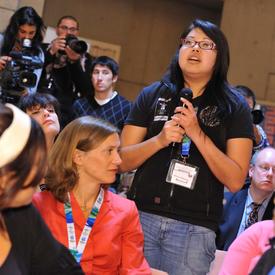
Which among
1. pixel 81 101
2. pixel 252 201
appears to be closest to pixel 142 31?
pixel 81 101

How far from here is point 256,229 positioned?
1841 mm

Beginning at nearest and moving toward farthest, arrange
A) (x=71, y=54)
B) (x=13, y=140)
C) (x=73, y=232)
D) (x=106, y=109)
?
(x=13, y=140) < (x=73, y=232) < (x=71, y=54) < (x=106, y=109)

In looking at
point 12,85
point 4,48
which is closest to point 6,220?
point 12,85

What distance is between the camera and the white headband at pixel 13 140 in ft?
4.36

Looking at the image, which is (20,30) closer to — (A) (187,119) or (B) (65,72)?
(B) (65,72)

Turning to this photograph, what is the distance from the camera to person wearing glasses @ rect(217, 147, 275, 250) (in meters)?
3.11

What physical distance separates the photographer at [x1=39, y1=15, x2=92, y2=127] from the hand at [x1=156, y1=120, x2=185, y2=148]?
1.33 m

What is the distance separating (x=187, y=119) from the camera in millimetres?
2076

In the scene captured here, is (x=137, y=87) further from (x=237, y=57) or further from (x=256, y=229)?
(x=256, y=229)

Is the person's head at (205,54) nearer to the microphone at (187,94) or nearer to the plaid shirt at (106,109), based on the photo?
the microphone at (187,94)

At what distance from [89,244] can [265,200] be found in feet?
4.79

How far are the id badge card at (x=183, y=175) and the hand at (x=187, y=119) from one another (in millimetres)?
133

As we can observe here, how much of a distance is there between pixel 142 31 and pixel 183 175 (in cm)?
421

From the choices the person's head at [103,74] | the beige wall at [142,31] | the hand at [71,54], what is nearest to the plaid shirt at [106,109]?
the person's head at [103,74]
